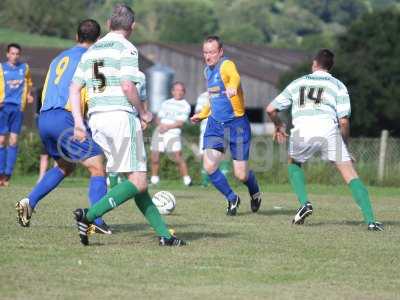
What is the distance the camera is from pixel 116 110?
992 cm

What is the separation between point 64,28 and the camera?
3772 inches

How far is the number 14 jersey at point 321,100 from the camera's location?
496 inches

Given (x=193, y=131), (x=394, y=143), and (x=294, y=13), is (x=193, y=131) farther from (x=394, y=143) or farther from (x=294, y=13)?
(x=294, y=13)

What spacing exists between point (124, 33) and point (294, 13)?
18610 cm

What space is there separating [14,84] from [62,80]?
8.78 metres

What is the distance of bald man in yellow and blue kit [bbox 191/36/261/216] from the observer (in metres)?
14.2

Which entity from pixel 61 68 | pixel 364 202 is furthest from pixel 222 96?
pixel 61 68

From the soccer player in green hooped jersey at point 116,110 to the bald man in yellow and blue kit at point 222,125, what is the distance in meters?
4.12

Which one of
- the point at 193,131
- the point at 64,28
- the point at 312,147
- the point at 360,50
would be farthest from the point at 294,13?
the point at 312,147

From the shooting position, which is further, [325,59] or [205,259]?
[325,59]

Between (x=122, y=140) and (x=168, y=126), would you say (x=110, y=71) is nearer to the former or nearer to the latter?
(x=122, y=140)

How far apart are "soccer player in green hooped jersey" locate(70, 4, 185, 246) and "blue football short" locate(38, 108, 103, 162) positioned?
763 millimetres

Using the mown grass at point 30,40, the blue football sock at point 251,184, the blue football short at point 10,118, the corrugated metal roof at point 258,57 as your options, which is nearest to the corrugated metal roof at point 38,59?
the mown grass at point 30,40

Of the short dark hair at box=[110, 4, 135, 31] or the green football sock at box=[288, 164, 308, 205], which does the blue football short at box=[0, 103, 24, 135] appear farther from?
the short dark hair at box=[110, 4, 135, 31]
